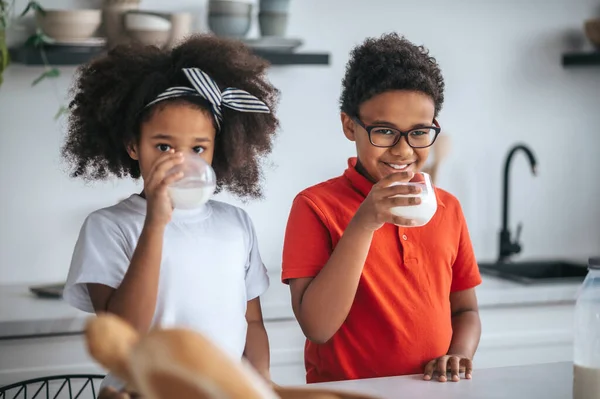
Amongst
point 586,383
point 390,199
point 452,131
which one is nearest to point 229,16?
point 452,131

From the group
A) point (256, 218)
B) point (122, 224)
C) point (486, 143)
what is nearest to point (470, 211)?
point (486, 143)

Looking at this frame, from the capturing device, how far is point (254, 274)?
138cm

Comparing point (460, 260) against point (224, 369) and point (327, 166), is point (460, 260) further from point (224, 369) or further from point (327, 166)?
point (327, 166)

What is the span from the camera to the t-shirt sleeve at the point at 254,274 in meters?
1.38

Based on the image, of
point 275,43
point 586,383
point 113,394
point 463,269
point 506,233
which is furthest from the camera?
point 506,233

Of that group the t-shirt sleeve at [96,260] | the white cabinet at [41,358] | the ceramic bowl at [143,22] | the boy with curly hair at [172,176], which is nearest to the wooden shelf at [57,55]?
the ceramic bowl at [143,22]

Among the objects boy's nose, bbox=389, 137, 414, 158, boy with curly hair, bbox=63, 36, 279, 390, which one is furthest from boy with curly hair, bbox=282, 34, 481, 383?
boy with curly hair, bbox=63, 36, 279, 390

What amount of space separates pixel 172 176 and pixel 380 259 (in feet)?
1.60

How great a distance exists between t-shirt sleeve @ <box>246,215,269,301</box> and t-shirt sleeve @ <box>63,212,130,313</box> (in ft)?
0.75

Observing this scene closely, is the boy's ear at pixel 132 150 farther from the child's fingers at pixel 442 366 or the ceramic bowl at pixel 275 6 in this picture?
the ceramic bowl at pixel 275 6

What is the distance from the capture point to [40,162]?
2.49 m

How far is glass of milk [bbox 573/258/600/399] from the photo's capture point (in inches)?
42.3

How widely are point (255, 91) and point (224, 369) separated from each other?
3.10 ft

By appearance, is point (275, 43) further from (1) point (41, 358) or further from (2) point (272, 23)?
(1) point (41, 358)
